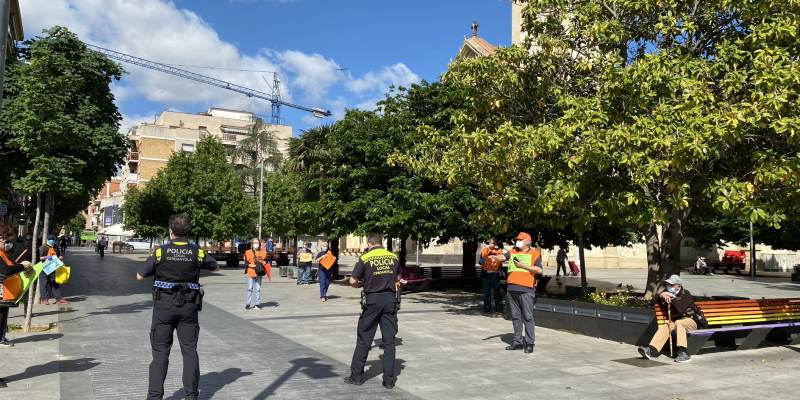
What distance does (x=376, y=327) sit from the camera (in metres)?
6.92

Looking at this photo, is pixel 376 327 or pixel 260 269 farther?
pixel 260 269

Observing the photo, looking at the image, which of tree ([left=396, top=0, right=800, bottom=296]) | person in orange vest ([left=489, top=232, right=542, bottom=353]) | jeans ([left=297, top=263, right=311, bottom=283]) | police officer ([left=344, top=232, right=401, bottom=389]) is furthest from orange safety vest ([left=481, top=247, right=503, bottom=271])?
jeans ([left=297, top=263, right=311, bottom=283])

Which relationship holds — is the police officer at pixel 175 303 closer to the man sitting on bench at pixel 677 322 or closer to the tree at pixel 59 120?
the tree at pixel 59 120

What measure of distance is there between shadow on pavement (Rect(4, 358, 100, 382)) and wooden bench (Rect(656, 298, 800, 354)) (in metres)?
7.60

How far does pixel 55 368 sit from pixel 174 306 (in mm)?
2892

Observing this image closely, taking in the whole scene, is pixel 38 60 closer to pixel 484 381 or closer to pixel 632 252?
pixel 484 381

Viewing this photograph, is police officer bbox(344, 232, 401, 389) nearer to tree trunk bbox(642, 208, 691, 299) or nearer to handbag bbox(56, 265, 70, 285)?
handbag bbox(56, 265, 70, 285)

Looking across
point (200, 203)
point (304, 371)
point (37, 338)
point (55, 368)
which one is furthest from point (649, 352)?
point (200, 203)

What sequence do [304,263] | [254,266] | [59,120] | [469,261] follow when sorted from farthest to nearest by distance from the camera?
[304,263]
[469,261]
[254,266]
[59,120]


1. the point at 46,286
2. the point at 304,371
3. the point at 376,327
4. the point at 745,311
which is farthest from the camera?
the point at 46,286

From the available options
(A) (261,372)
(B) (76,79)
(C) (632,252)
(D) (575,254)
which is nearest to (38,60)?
(B) (76,79)

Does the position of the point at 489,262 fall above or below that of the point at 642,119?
below

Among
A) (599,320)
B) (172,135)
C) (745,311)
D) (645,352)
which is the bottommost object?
(645,352)

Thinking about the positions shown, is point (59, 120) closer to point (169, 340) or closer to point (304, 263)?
point (169, 340)
